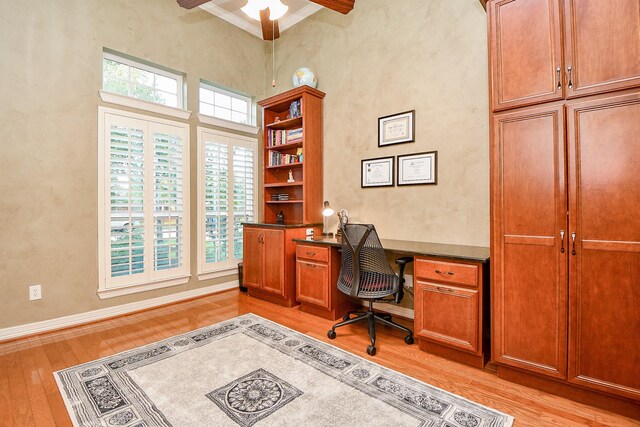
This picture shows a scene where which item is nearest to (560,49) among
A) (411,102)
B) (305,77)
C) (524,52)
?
(524,52)

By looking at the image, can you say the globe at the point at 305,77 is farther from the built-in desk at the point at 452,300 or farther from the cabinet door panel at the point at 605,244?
the cabinet door panel at the point at 605,244

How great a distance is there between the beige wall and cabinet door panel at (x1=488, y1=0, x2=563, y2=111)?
2.27 ft

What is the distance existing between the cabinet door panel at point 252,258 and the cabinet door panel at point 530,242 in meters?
2.62

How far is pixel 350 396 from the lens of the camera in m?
1.90

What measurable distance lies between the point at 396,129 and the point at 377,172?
0.50m

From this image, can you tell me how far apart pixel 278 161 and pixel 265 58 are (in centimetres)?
172

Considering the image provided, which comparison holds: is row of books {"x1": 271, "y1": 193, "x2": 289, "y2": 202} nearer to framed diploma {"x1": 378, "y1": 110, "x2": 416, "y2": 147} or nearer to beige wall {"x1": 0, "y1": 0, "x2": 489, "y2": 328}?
beige wall {"x1": 0, "y1": 0, "x2": 489, "y2": 328}

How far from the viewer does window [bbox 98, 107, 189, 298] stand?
10.6 ft

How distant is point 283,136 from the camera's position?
4.20m

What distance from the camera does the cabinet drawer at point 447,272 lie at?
2.25 m

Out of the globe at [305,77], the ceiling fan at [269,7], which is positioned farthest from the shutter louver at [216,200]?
the ceiling fan at [269,7]

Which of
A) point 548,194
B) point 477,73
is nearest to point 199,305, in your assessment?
point 548,194

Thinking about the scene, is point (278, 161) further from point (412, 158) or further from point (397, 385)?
point (397, 385)

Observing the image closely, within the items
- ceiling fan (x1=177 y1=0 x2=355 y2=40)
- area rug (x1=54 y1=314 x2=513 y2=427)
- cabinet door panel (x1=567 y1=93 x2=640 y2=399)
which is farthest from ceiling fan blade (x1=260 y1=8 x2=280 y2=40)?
area rug (x1=54 y1=314 x2=513 y2=427)
